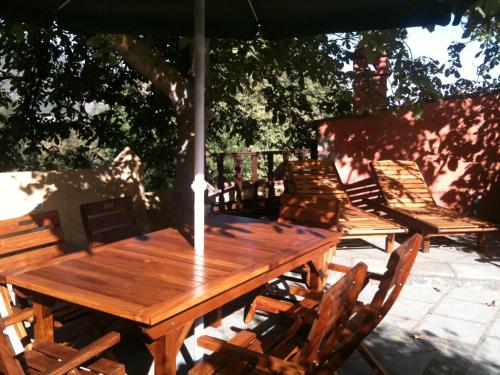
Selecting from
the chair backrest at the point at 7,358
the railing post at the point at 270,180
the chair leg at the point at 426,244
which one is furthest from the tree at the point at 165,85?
the chair backrest at the point at 7,358

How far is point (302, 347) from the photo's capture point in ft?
6.51

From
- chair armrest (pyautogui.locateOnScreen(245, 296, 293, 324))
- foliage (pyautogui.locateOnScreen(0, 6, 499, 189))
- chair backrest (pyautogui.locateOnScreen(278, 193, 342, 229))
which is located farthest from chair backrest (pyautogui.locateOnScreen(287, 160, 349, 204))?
chair armrest (pyautogui.locateOnScreen(245, 296, 293, 324))

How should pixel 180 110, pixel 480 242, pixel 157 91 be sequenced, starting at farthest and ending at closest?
pixel 157 91 → pixel 480 242 → pixel 180 110

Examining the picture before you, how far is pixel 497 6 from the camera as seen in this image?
3.19m

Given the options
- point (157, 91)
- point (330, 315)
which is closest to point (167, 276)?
point (330, 315)

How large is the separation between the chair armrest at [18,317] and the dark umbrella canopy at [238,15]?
179cm

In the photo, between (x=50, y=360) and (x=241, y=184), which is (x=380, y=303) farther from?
(x=241, y=184)

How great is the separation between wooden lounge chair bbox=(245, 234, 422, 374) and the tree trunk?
8.42 ft

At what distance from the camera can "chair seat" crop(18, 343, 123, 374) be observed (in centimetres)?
213

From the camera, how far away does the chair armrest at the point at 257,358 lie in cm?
189

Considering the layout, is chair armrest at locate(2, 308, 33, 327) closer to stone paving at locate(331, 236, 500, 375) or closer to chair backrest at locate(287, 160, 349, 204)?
stone paving at locate(331, 236, 500, 375)

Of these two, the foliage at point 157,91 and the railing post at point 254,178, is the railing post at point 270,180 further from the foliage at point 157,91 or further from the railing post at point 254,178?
the foliage at point 157,91

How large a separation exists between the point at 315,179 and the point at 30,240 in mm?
4538

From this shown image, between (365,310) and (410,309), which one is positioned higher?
(365,310)
